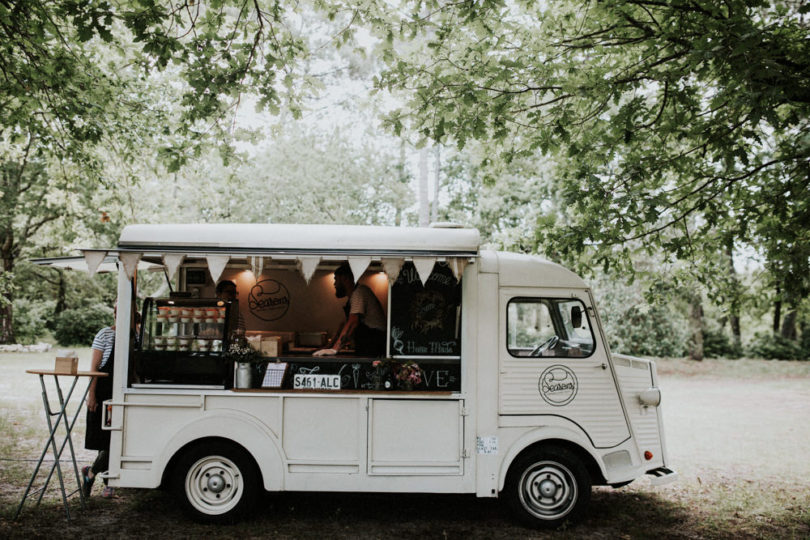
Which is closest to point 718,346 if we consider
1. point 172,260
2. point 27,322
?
point 172,260

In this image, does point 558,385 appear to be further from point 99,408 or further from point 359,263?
point 99,408

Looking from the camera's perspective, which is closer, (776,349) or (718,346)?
(776,349)

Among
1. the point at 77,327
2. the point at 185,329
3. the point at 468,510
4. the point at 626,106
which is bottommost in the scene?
the point at 468,510

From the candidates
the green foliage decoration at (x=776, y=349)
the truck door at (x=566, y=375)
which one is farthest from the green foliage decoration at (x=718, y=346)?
the truck door at (x=566, y=375)

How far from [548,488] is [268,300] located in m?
4.67

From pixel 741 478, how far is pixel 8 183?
2925 centimetres

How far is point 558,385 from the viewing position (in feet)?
20.1

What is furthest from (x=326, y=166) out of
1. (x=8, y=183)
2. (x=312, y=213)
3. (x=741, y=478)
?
(x=741, y=478)

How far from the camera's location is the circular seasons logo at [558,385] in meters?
6.09

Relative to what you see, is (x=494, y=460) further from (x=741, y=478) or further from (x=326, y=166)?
(x=326, y=166)

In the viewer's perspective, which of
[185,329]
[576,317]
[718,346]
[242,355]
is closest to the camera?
[242,355]

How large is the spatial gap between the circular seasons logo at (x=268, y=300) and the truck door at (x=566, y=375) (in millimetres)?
3758

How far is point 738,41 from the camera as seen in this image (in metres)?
5.42

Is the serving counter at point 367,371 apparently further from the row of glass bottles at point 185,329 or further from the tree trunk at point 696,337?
the tree trunk at point 696,337
